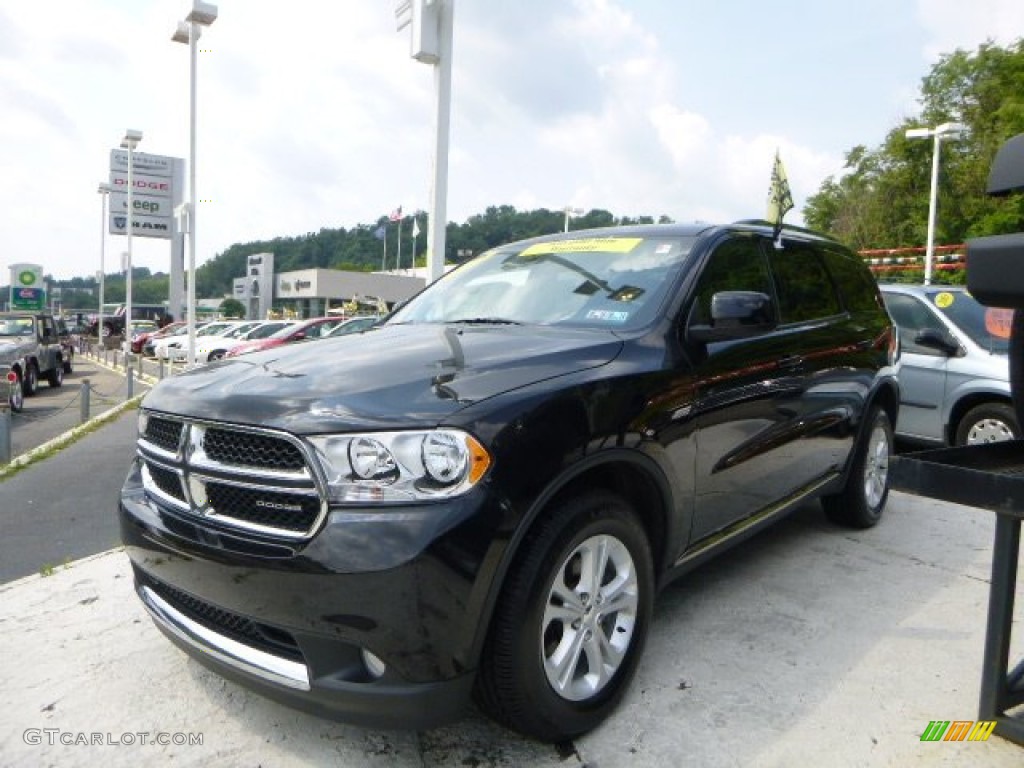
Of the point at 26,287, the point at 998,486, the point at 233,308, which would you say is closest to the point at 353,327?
the point at 998,486

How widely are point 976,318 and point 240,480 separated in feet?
22.1

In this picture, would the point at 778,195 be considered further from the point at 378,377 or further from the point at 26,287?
the point at 26,287

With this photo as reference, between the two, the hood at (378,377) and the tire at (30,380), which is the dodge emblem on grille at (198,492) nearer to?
the hood at (378,377)

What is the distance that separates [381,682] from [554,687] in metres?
0.57

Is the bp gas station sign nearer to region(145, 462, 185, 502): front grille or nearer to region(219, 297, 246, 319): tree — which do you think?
region(145, 462, 185, 502): front grille

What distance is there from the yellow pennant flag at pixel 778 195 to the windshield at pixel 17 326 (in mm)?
17398

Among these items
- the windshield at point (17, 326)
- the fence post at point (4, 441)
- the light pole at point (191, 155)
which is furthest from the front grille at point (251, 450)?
the windshield at point (17, 326)

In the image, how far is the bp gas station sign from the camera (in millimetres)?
35219

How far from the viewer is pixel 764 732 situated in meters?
2.52

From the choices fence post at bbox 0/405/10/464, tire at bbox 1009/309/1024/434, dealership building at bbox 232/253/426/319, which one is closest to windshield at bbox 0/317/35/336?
fence post at bbox 0/405/10/464

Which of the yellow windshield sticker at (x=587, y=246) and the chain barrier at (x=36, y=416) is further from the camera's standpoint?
the chain barrier at (x=36, y=416)

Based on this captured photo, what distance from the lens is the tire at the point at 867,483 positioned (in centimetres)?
454

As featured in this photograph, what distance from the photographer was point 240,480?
2.21 m

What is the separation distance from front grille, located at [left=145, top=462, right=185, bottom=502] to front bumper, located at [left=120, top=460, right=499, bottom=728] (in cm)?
35
